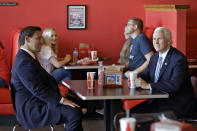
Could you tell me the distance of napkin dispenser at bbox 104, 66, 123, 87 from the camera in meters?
4.18

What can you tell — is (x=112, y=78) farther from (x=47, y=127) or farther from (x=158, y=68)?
(x=47, y=127)

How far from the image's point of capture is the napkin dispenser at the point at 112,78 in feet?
13.7

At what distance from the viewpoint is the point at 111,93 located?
12.7 feet

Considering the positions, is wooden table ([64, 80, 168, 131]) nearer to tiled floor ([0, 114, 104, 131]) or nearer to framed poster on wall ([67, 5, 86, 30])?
tiled floor ([0, 114, 104, 131])

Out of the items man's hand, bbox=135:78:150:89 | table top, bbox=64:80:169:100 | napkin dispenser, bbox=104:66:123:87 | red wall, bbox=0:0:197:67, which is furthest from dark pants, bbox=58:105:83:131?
red wall, bbox=0:0:197:67

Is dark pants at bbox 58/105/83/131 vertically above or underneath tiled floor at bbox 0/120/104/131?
above

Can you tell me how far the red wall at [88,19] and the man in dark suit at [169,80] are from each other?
2769 mm

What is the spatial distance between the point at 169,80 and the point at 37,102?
1256mm

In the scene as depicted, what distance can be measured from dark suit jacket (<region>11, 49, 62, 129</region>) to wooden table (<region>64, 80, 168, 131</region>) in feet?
0.87

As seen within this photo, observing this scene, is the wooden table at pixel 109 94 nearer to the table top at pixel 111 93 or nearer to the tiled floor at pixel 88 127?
the table top at pixel 111 93

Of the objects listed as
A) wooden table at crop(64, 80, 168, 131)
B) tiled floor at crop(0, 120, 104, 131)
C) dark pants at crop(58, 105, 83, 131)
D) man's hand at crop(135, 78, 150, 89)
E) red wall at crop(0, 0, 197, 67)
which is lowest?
tiled floor at crop(0, 120, 104, 131)

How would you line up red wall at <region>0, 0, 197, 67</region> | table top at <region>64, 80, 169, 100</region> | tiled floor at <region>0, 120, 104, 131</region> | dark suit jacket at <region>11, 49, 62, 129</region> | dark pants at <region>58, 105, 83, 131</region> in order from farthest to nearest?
red wall at <region>0, 0, 197, 67</region> → tiled floor at <region>0, 120, 104, 131</region> → dark pants at <region>58, 105, 83, 131</region> → dark suit jacket at <region>11, 49, 62, 129</region> → table top at <region>64, 80, 169, 100</region>

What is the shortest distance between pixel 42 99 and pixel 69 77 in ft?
7.26

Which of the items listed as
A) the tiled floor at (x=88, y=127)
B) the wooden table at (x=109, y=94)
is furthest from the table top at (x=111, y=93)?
the tiled floor at (x=88, y=127)
